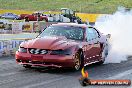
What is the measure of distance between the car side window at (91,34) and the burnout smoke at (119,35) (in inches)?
62.1

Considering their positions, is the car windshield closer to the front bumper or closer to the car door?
the car door

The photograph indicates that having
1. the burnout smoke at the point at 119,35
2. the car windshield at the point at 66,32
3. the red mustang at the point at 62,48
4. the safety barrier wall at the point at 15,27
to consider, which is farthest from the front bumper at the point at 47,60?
the safety barrier wall at the point at 15,27

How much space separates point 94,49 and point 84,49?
92cm

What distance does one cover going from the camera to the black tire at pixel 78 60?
11539 millimetres

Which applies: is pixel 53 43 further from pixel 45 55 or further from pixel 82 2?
pixel 82 2

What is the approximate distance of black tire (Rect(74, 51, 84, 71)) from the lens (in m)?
11.5

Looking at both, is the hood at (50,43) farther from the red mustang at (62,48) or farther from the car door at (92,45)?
the car door at (92,45)

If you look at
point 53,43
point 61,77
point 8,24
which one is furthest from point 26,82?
point 8,24

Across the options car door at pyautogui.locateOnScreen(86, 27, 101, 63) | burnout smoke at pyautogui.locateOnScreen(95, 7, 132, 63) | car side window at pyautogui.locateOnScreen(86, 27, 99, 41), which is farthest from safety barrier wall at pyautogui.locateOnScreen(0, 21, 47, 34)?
car door at pyautogui.locateOnScreen(86, 27, 101, 63)

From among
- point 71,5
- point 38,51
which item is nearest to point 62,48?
point 38,51

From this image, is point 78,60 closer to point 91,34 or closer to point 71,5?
point 91,34

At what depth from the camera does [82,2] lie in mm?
71188

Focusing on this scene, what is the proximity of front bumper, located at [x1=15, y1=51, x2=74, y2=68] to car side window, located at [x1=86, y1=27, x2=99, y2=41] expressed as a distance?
1.69m

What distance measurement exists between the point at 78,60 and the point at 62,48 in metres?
0.82
